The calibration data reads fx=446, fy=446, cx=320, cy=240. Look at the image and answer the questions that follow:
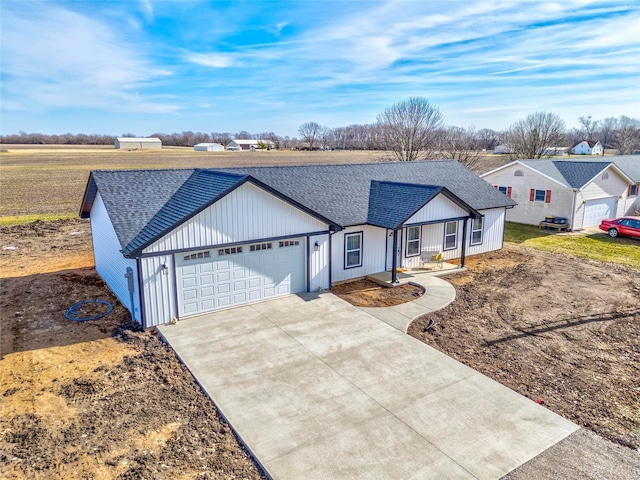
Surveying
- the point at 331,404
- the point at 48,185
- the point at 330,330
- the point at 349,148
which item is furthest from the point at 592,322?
the point at 349,148

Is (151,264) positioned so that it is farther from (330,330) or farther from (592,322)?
(592,322)

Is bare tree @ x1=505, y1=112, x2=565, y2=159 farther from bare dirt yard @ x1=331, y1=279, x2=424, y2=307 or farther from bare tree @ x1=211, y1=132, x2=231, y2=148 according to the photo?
bare tree @ x1=211, y1=132, x2=231, y2=148

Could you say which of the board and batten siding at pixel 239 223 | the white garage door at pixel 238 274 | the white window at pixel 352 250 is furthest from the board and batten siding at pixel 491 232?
the board and batten siding at pixel 239 223

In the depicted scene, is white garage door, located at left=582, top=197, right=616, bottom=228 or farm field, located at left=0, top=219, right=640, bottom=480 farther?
white garage door, located at left=582, top=197, right=616, bottom=228

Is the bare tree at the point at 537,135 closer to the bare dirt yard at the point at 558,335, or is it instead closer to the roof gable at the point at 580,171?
the roof gable at the point at 580,171

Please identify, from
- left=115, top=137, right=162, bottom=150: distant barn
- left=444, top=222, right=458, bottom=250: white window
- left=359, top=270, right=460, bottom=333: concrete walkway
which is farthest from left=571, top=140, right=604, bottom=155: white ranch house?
left=115, top=137, right=162, bottom=150: distant barn

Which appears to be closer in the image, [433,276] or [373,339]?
[373,339]
